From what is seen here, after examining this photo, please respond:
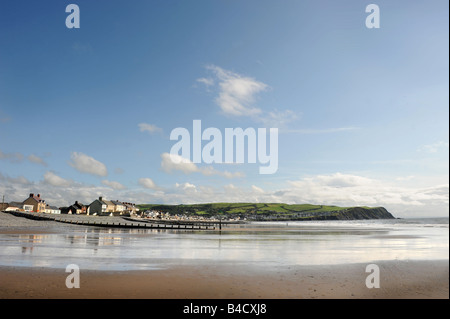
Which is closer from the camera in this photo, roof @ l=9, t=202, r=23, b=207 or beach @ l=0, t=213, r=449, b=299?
beach @ l=0, t=213, r=449, b=299

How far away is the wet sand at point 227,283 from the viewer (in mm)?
14539

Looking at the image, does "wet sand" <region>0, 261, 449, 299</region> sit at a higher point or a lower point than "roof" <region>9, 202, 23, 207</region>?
higher

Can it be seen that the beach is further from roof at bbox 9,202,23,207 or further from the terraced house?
roof at bbox 9,202,23,207

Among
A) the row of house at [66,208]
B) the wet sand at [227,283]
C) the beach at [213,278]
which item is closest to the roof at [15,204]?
the row of house at [66,208]

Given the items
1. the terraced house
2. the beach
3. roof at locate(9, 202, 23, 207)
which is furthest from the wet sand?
roof at locate(9, 202, 23, 207)

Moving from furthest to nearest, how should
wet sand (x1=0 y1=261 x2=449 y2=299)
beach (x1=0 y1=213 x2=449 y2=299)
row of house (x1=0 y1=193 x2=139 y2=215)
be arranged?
row of house (x1=0 y1=193 x2=139 y2=215)
beach (x1=0 y1=213 x2=449 y2=299)
wet sand (x1=0 y1=261 x2=449 y2=299)

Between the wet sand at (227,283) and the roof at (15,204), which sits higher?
the wet sand at (227,283)

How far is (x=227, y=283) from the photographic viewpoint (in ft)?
55.6

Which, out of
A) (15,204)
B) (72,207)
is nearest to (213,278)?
(15,204)

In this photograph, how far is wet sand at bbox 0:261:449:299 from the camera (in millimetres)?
14539

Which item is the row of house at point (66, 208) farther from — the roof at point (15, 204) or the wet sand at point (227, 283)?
the wet sand at point (227, 283)

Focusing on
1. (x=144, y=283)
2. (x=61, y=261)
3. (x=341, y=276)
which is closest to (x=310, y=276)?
(x=341, y=276)

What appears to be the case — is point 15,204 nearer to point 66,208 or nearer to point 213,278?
point 66,208

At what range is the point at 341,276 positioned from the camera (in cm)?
1900
